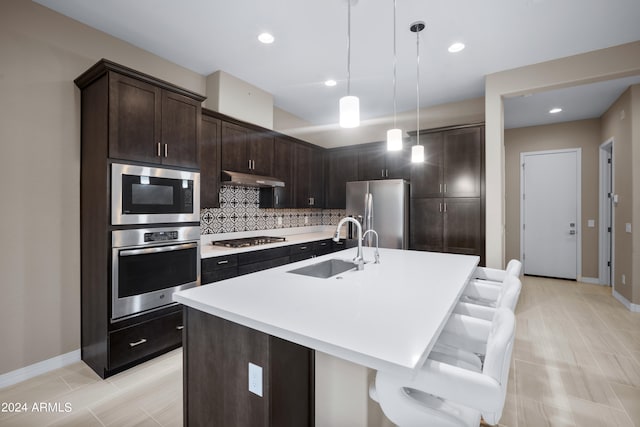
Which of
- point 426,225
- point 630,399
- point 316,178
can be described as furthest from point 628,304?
point 316,178

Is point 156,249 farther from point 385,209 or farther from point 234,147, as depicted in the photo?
point 385,209

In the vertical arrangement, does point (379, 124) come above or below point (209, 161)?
above

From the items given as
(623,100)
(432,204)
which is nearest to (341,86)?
(432,204)

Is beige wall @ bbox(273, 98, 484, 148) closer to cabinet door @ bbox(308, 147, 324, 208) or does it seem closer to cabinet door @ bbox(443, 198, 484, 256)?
cabinet door @ bbox(308, 147, 324, 208)

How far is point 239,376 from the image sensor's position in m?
1.24

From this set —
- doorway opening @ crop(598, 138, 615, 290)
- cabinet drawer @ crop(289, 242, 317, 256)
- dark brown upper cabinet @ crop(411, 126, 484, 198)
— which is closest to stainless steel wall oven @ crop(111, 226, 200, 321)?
cabinet drawer @ crop(289, 242, 317, 256)

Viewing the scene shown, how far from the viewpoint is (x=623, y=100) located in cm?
395

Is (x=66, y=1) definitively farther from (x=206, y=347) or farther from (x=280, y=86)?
(x=206, y=347)

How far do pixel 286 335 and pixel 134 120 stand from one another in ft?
7.12

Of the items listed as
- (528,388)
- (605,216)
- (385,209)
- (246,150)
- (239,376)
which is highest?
(246,150)

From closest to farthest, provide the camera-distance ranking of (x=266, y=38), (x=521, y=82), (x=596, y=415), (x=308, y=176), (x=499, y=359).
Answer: (x=499, y=359)
(x=596, y=415)
(x=266, y=38)
(x=521, y=82)
(x=308, y=176)

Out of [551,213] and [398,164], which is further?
[551,213]

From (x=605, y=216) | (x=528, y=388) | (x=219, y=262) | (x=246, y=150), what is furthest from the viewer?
(x=605, y=216)

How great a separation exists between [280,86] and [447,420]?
378 cm
